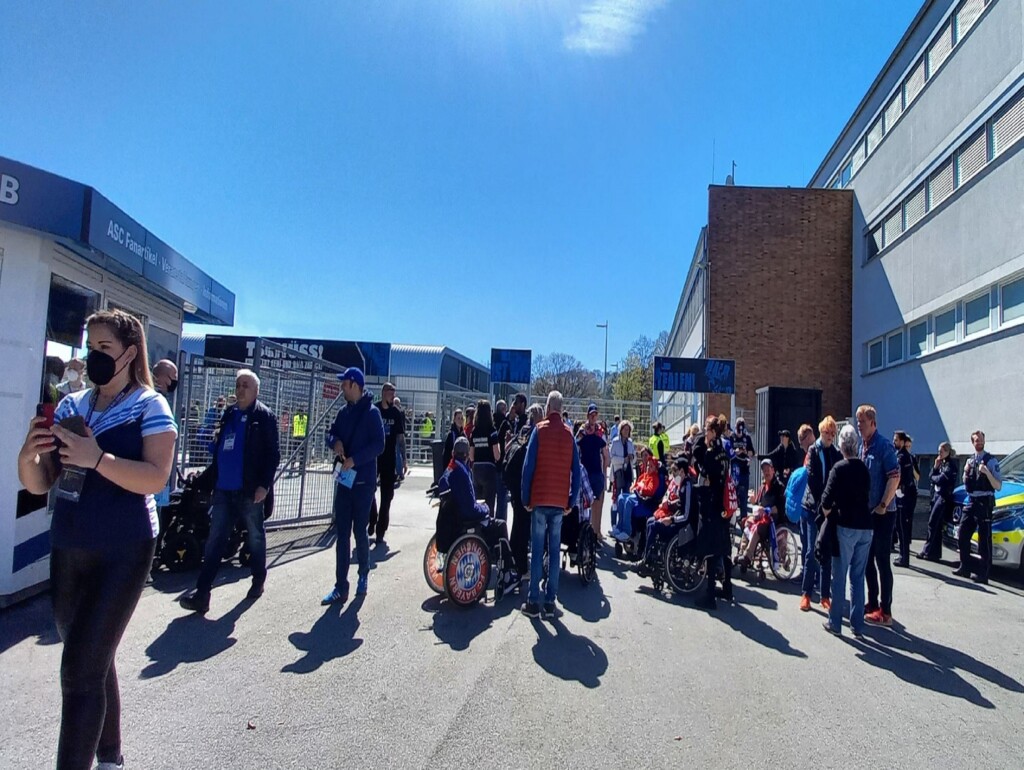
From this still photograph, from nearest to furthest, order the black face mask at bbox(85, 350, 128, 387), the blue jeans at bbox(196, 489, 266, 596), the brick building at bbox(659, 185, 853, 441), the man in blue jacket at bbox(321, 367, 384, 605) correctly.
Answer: the black face mask at bbox(85, 350, 128, 387) → the blue jeans at bbox(196, 489, 266, 596) → the man in blue jacket at bbox(321, 367, 384, 605) → the brick building at bbox(659, 185, 853, 441)

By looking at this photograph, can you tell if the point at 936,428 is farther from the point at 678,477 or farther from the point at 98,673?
the point at 98,673

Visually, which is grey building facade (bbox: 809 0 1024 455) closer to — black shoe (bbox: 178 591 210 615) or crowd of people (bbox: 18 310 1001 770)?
crowd of people (bbox: 18 310 1001 770)

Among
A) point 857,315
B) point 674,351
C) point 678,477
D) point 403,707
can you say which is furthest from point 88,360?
point 674,351

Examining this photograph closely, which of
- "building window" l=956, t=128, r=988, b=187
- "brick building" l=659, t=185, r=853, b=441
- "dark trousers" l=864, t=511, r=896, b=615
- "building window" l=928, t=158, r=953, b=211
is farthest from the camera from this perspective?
"brick building" l=659, t=185, r=853, b=441

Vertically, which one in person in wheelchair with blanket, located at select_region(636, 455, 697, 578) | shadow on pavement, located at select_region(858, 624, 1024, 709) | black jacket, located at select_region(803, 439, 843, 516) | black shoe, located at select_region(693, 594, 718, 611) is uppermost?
black jacket, located at select_region(803, 439, 843, 516)

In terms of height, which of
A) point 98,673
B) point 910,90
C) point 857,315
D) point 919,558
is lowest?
point 919,558

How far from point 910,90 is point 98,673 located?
23.1 metres

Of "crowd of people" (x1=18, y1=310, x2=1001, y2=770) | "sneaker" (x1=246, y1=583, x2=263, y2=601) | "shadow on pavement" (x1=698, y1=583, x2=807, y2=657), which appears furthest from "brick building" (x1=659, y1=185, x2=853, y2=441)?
"sneaker" (x1=246, y1=583, x2=263, y2=601)

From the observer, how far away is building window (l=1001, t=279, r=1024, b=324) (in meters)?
13.1

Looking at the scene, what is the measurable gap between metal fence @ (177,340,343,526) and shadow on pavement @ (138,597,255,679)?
3.18 metres

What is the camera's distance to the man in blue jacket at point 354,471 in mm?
6090

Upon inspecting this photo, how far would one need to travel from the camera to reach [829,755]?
141 inches

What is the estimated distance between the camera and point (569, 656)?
16.3 ft

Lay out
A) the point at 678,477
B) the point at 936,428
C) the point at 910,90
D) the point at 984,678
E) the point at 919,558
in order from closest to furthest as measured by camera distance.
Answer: the point at 984,678 < the point at 678,477 < the point at 919,558 < the point at 936,428 < the point at 910,90
